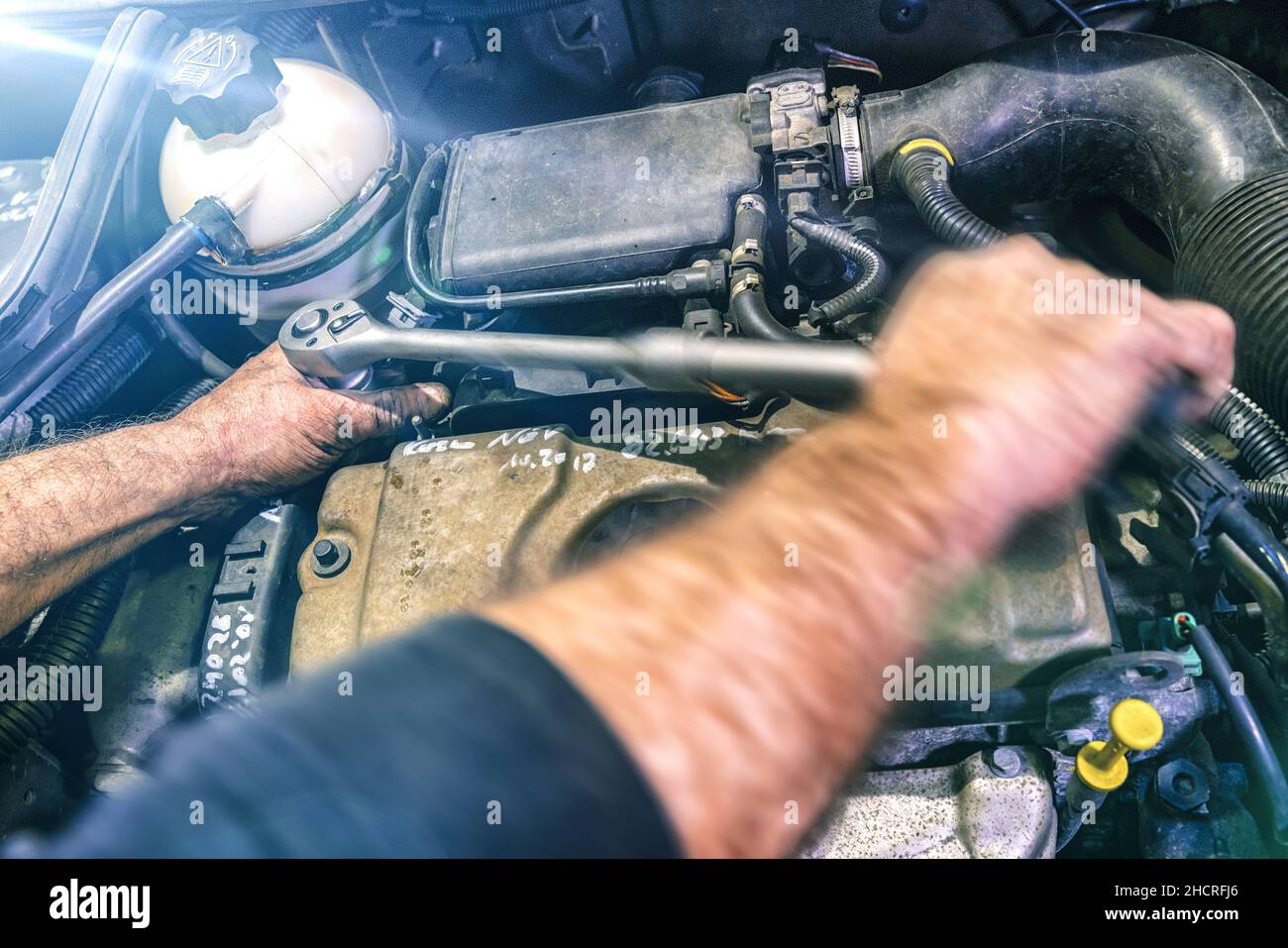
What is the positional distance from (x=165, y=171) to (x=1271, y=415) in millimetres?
2104

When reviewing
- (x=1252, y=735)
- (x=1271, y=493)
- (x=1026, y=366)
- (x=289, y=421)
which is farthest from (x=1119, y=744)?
(x=289, y=421)

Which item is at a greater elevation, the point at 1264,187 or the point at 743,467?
the point at 1264,187

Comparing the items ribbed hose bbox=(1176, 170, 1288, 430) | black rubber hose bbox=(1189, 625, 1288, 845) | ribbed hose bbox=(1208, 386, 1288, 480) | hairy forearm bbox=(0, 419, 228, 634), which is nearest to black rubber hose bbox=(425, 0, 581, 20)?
hairy forearm bbox=(0, 419, 228, 634)

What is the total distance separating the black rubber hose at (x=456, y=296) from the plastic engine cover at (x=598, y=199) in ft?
0.09

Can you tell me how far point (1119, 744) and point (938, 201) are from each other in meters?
0.87

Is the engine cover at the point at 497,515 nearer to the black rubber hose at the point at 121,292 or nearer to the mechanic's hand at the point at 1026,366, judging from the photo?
the mechanic's hand at the point at 1026,366

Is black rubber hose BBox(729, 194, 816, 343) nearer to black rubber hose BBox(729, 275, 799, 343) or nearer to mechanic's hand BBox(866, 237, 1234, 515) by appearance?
black rubber hose BBox(729, 275, 799, 343)

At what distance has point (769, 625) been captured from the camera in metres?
0.62

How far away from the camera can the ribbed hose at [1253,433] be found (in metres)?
1.15

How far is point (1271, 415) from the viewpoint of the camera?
1.20m

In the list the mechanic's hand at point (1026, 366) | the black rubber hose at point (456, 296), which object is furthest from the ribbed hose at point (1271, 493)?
the black rubber hose at point (456, 296)
